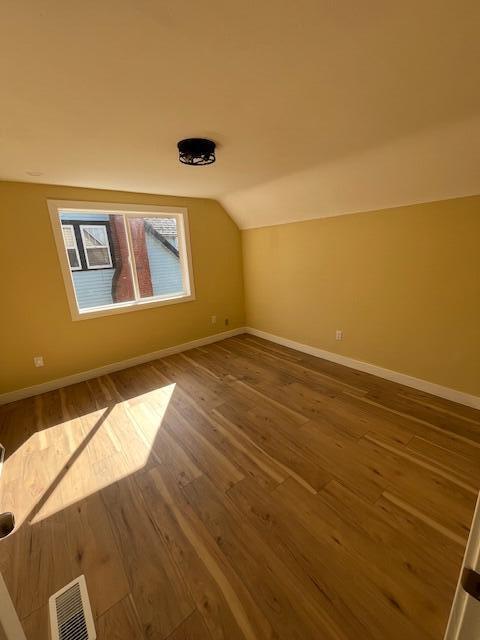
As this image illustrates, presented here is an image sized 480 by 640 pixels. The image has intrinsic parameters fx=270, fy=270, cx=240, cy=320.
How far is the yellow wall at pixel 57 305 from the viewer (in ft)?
8.74

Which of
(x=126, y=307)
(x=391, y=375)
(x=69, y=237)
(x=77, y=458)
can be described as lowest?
(x=77, y=458)

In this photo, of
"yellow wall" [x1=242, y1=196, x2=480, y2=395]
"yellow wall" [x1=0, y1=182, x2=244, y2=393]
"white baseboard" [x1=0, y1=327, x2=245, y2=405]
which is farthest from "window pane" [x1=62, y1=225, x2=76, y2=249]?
"yellow wall" [x1=242, y1=196, x2=480, y2=395]

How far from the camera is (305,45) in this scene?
101cm

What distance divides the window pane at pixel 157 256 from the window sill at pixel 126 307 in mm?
137

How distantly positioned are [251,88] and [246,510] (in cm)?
218

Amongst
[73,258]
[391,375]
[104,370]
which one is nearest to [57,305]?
[73,258]

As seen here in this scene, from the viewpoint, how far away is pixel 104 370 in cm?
336

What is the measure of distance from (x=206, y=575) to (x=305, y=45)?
223 cm

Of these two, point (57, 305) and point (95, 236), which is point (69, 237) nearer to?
point (95, 236)

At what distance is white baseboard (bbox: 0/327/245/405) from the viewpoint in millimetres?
2855

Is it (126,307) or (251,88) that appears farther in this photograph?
(126,307)

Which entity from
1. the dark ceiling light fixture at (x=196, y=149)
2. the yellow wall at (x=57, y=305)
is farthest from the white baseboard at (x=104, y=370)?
the dark ceiling light fixture at (x=196, y=149)

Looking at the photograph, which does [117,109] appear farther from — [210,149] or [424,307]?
[424,307]

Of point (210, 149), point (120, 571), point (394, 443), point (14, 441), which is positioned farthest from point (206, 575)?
point (210, 149)
